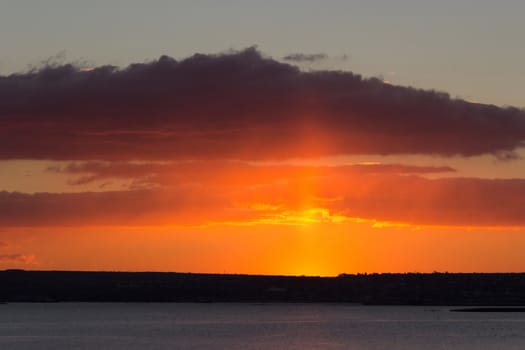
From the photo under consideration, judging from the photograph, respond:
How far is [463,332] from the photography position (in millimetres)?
195375

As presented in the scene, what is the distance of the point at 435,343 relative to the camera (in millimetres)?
162875

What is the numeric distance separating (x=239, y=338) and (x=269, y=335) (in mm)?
9962

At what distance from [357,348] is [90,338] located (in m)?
42.8

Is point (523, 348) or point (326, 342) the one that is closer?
point (523, 348)

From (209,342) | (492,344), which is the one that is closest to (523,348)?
(492,344)

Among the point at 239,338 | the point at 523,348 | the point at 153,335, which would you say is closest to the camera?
the point at 523,348

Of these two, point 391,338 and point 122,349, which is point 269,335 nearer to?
point 391,338

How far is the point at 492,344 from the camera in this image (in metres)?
161

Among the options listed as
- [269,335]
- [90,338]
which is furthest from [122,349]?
[269,335]

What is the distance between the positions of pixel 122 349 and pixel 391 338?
141 ft

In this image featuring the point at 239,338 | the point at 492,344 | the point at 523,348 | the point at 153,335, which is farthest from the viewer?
the point at 153,335

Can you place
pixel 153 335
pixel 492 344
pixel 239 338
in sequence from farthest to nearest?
pixel 153 335 → pixel 239 338 → pixel 492 344

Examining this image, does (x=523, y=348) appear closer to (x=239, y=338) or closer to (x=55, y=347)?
(x=239, y=338)

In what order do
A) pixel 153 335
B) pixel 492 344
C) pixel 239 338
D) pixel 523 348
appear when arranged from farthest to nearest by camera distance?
pixel 153 335
pixel 239 338
pixel 492 344
pixel 523 348
